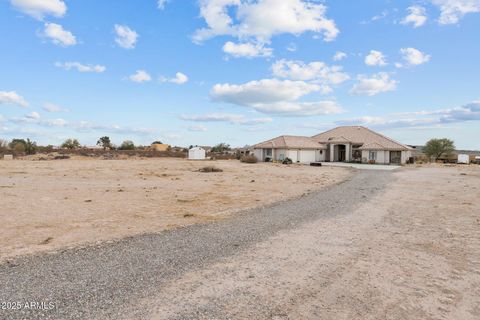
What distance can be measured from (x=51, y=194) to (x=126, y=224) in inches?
322

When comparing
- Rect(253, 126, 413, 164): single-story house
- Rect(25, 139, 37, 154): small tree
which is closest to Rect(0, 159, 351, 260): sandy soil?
Rect(253, 126, 413, 164): single-story house

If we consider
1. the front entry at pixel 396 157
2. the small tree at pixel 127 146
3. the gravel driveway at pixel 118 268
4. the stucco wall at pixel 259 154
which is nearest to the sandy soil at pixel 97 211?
the gravel driveway at pixel 118 268

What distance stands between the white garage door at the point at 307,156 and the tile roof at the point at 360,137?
481 cm

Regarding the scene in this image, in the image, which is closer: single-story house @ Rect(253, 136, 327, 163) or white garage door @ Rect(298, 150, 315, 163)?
single-story house @ Rect(253, 136, 327, 163)

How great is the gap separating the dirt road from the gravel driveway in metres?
0.02

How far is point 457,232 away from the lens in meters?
8.98

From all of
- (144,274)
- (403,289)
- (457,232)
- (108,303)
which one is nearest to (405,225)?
(457,232)

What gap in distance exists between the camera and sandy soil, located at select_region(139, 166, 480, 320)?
4.43 m

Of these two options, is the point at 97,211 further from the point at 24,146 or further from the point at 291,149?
the point at 24,146

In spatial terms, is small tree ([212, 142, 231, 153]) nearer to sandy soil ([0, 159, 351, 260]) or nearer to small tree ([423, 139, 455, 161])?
small tree ([423, 139, 455, 161])

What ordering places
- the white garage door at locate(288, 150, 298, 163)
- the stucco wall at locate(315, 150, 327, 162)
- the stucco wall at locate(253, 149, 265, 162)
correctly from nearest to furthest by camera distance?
the white garage door at locate(288, 150, 298, 163) < the stucco wall at locate(253, 149, 265, 162) < the stucco wall at locate(315, 150, 327, 162)

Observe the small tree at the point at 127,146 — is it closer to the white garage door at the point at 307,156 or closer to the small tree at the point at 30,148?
the small tree at the point at 30,148

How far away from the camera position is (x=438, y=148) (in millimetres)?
72938

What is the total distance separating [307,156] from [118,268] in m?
51.6
